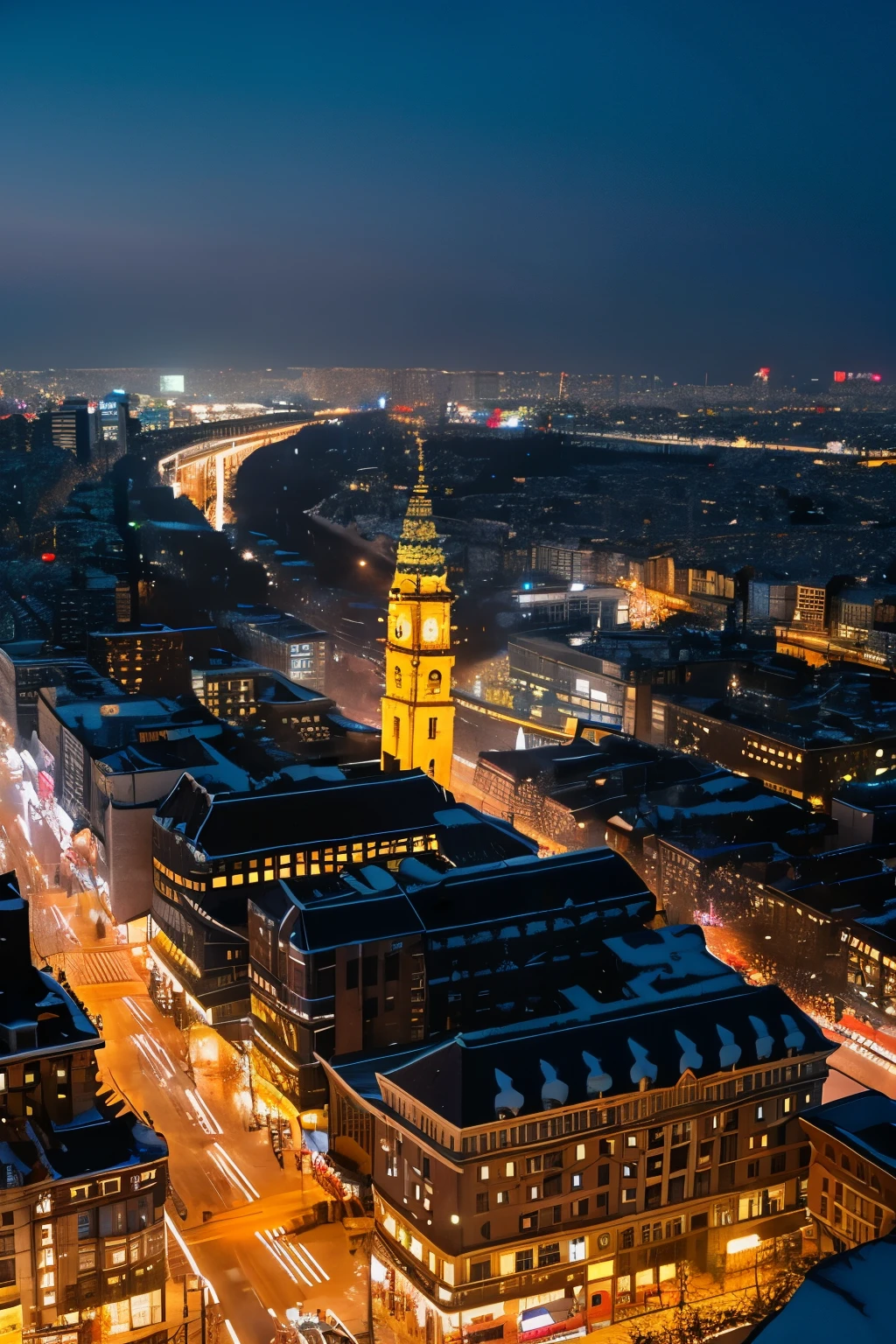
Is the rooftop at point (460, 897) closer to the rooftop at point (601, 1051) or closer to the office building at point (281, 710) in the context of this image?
the rooftop at point (601, 1051)

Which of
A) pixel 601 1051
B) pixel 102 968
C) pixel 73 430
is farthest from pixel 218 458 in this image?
pixel 601 1051

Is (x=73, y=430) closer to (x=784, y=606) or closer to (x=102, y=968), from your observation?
(x=784, y=606)

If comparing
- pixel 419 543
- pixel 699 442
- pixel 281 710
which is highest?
pixel 419 543

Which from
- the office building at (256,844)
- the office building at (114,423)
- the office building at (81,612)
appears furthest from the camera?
the office building at (114,423)

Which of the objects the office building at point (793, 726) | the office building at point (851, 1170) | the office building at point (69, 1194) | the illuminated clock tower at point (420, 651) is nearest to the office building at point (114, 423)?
the office building at point (793, 726)

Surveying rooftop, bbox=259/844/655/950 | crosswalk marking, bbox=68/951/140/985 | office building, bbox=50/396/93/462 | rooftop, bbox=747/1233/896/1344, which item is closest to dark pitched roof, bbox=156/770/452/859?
rooftop, bbox=259/844/655/950
